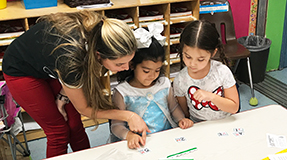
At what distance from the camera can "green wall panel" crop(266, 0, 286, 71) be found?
3.52 meters

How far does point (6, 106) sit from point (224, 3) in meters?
2.24

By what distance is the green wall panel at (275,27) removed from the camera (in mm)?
3515

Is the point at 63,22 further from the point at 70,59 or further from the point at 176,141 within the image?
the point at 176,141

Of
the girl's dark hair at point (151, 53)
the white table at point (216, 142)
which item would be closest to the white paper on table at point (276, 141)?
the white table at point (216, 142)

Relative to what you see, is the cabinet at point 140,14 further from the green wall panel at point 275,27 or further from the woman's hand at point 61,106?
the green wall panel at point 275,27

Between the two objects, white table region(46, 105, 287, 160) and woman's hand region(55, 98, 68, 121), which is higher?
woman's hand region(55, 98, 68, 121)

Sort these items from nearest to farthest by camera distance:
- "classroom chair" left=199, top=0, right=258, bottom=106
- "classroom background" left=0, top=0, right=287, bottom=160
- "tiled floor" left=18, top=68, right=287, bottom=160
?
1. "tiled floor" left=18, top=68, right=287, bottom=160
2. "classroom chair" left=199, top=0, right=258, bottom=106
3. "classroom background" left=0, top=0, right=287, bottom=160

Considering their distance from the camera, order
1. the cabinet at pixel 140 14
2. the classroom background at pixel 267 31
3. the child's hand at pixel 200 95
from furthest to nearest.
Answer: the classroom background at pixel 267 31 < the cabinet at pixel 140 14 < the child's hand at pixel 200 95

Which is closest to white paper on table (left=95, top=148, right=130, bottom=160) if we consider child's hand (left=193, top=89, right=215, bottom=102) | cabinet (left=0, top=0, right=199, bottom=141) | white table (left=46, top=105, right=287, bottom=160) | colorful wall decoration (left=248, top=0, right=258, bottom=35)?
white table (left=46, top=105, right=287, bottom=160)

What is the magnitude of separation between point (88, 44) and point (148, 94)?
1.69 ft

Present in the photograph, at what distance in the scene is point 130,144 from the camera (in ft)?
4.42

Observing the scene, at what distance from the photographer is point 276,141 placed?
1345 millimetres

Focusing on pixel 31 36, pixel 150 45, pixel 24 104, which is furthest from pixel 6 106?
pixel 150 45

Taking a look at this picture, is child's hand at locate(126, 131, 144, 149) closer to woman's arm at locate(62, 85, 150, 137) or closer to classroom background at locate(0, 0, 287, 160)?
woman's arm at locate(62, 85, 150, 137)
